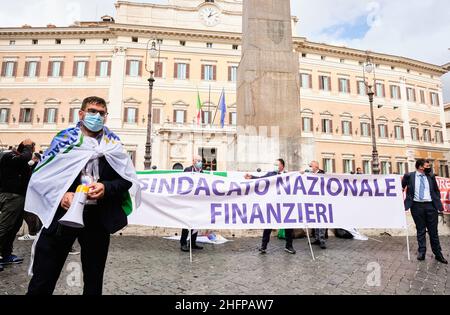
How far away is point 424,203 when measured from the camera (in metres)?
4.52

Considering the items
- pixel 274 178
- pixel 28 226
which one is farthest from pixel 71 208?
pixel 28 226

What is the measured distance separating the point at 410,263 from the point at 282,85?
4967 millimetres

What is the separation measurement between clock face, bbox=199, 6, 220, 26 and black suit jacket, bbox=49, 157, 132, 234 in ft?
115

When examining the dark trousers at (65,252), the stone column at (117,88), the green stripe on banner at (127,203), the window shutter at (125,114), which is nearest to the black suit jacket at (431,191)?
the green stripe on banner at (127,203)

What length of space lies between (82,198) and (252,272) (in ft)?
8.26

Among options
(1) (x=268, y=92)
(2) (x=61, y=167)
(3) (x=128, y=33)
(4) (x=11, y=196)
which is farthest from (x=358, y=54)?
(2) (x=61, y=167)

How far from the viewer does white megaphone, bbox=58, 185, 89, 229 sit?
1570 mm

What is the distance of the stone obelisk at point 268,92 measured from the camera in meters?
7.13

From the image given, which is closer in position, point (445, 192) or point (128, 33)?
point (445, 192)

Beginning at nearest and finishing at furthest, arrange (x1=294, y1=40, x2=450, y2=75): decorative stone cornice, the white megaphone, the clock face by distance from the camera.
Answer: the white megaphone
the clock face
(x1=294, y1=40, x2=450, y2=75): decorative stone cornice

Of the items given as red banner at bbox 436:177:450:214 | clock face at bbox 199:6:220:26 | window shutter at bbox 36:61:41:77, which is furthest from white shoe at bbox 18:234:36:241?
clock face at bbox 199:6:220:26

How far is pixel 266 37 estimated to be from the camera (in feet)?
25.0

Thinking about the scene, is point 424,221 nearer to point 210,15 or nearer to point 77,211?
point 77,211

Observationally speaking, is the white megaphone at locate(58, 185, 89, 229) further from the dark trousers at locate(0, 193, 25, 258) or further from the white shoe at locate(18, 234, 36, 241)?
the white shoe at locate(18, 234, 36, 241)
